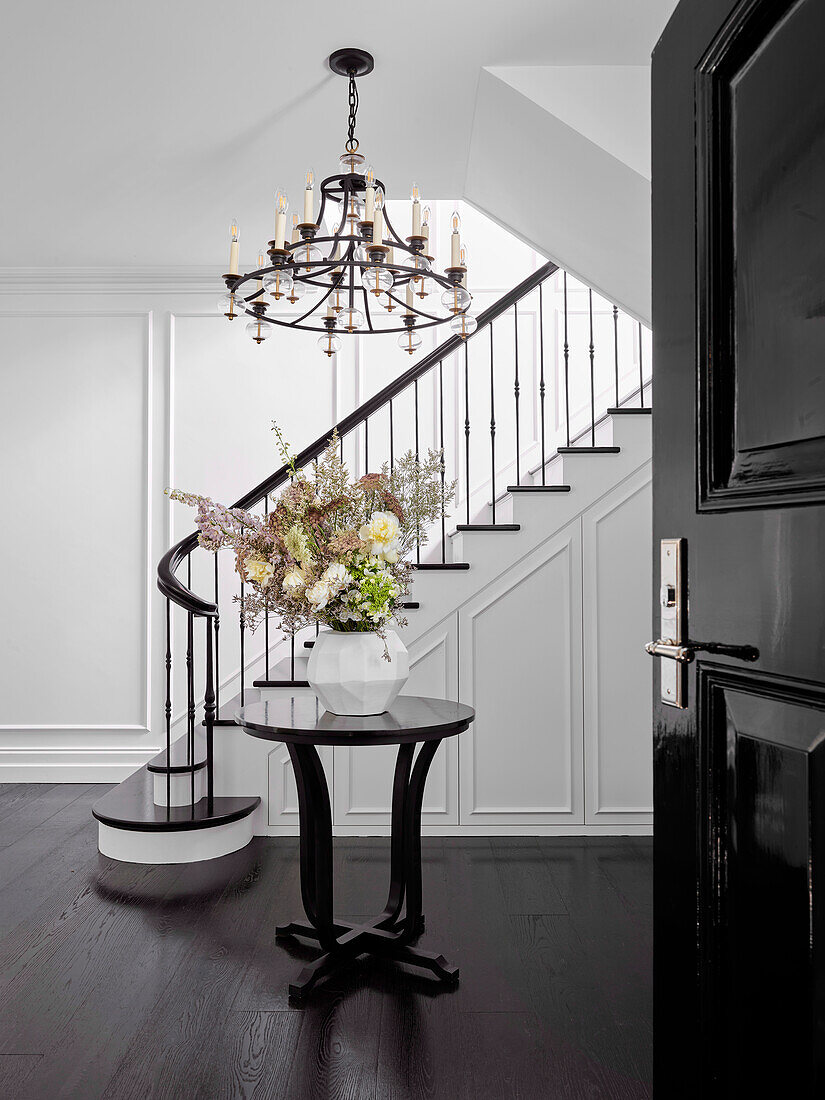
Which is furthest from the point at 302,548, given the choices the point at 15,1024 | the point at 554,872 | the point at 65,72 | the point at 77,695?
the point at 77,695

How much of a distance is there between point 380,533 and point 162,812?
2.00m

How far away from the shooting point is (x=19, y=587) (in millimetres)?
5453

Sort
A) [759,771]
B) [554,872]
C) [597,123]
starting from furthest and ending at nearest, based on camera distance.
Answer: [554,872]
[597,123]
[759,771]

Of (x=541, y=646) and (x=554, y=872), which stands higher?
(x=541, y=646)

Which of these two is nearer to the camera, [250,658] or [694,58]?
[694,58]

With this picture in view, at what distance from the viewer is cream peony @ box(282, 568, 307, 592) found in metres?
2.48

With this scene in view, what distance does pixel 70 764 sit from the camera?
5.32 m

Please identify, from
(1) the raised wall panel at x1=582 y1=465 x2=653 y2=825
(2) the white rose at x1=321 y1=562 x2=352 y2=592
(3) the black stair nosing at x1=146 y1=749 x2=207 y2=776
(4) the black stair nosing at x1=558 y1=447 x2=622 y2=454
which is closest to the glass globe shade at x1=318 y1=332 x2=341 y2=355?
(4) the black stair nosing at x1=558 y1=447 x2=622 y2=454

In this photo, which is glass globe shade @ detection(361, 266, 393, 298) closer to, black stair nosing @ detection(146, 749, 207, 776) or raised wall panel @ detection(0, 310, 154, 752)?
black stair nosing @ detection(146, 749, 207, 776)

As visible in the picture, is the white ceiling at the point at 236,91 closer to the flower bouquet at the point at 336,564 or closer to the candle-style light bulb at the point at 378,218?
the candle-style light bulb at the point at 378,218

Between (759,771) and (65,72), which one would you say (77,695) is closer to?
(65,72)

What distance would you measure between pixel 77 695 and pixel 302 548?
139 inches

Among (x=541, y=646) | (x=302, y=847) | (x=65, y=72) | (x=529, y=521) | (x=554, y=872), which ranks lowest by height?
(x=554, y=872)

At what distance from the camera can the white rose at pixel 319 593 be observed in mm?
2475
